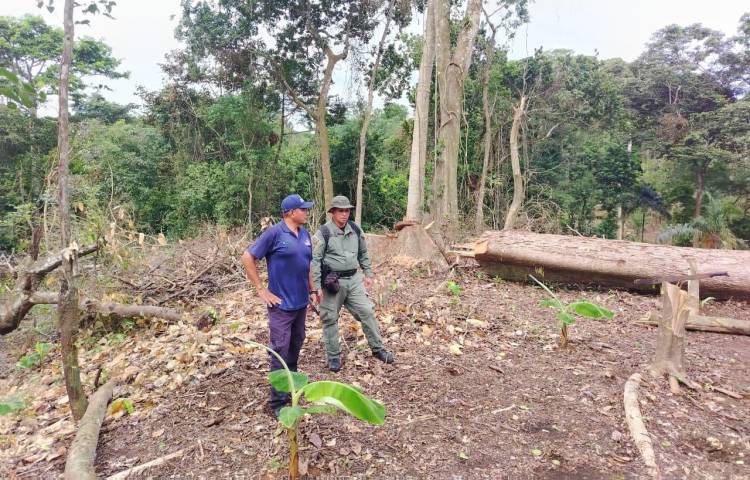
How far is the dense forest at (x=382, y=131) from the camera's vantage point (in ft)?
60.4

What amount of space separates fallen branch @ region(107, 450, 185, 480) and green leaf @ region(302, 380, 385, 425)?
58.3 inches

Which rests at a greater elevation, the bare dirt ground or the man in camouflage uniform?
the man in camouflage uniform

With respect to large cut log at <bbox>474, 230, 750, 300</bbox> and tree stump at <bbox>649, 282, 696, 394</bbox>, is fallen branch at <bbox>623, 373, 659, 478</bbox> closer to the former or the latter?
tree stump at <bbox>649, 282, 696, 394</bbox>

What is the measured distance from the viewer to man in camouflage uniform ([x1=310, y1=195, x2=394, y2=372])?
13.5ft

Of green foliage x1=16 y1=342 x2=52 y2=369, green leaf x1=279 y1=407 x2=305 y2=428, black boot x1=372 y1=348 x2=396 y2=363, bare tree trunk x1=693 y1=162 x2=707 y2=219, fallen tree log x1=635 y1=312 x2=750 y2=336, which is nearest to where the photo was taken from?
green leaf x1=279 y1=407 x2=305 y2=428

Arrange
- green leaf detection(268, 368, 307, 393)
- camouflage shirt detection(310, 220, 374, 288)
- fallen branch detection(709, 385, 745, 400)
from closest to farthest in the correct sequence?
green leaf detection(268, 368, 307, 393)
fallen branch detection(709, 385, 745, 400)
camouflage shirt detection(310, 220, 374, 288)

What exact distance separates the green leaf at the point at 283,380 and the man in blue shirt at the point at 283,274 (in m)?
0.75

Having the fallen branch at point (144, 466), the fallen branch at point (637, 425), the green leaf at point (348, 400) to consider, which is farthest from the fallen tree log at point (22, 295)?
the fallen branch at point (637, 425)

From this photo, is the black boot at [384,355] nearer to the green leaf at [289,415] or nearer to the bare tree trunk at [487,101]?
the green leaf at [289,415]

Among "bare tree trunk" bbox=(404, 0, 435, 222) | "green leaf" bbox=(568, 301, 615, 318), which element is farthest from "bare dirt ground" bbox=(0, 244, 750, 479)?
"bare tree trunk" bbox=(404, 0, 435, 222)

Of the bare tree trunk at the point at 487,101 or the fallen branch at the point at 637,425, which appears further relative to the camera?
the bare tree trunk at the point at 487,101

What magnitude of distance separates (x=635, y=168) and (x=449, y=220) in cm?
1337

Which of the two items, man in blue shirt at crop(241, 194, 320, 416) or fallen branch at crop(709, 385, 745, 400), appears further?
fallen branch at crop(709, 385, 745, 400)

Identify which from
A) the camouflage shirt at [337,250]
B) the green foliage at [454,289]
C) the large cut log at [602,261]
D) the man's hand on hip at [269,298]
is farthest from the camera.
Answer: the green foliage at [454,289]
